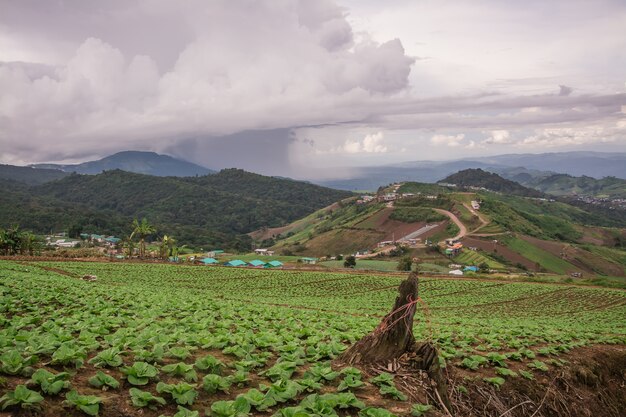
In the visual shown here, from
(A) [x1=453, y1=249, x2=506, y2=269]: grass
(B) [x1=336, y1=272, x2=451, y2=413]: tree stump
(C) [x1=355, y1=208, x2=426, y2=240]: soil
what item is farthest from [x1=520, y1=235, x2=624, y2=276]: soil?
(B) [x1=336, y1=272, x2=451, y2=413]: tree stump

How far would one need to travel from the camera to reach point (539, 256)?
11388 centimetres

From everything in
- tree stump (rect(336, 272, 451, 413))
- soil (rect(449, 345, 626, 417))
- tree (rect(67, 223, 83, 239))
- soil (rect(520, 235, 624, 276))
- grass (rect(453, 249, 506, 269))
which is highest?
tree stump (rect(336, 272, 451, 413))

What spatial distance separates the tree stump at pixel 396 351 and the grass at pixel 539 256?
114 metres

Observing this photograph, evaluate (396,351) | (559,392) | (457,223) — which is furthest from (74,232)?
(559,392)

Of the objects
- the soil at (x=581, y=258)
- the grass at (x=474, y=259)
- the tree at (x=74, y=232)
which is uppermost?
the tree at (x=74, y=232)

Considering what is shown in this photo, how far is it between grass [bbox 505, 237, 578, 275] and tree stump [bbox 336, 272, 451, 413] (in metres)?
114

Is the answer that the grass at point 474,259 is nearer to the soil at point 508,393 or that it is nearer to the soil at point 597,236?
the soil at point 597,236

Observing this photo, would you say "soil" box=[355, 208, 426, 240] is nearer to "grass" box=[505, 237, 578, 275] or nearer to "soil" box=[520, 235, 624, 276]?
"grass" box=[505, 237, 578, 275]

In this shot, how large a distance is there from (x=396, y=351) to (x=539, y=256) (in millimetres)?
122482

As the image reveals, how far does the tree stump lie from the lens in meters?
7.89

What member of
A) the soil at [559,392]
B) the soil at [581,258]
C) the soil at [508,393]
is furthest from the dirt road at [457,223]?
the soil at [508,393]

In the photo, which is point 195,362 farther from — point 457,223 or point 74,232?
point 74,232

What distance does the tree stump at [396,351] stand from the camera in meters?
7.89

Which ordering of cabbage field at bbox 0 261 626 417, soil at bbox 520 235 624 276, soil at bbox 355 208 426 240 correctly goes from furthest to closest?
soil at bbox 355 208 426 240, soil at bbox 520 235 624 276, cabbage field at bbox 0 261 626 417
